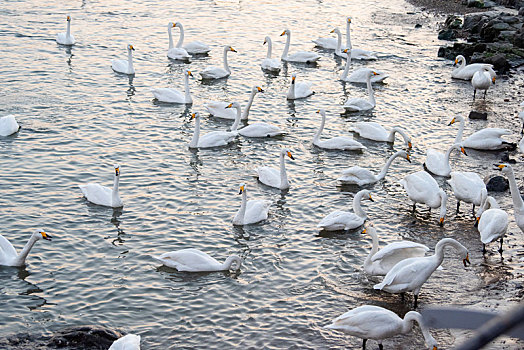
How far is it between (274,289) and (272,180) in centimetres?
432

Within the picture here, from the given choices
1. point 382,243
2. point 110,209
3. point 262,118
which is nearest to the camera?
point 382,243

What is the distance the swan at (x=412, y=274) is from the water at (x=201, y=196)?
1.46 feet

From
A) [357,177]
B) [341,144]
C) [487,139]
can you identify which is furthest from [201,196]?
[487,139]

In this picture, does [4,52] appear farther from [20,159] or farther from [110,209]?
[110,209]

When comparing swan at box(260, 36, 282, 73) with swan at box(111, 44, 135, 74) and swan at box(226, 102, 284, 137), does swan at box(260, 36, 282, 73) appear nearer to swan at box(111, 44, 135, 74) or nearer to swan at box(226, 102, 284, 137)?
swan at box(111, 44, 135, 74)

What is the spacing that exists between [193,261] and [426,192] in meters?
5.11

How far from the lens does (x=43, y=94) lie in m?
19.0

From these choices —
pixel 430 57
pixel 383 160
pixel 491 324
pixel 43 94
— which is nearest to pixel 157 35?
pixel 43 94

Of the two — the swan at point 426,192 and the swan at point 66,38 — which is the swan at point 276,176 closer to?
the swan at point 426,192

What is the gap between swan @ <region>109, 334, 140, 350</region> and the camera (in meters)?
8.15

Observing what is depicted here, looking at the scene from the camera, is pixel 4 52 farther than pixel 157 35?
No

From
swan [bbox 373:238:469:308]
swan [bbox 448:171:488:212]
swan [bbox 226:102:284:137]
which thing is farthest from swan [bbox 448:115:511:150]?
swan [bbox 373:238:469:308]

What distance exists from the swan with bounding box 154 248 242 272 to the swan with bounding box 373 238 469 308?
99.8 inches

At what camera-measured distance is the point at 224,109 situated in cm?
1847
